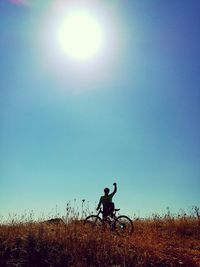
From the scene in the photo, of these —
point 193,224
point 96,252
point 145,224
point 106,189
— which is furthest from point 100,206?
point 96,252

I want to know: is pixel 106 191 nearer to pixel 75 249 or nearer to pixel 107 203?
pixel 107 203

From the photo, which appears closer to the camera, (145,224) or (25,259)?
(25,259)

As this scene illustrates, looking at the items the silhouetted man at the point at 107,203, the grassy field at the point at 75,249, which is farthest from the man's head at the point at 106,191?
the grassy field at the point at 75,249

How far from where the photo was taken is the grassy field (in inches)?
435

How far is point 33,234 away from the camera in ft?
40.6

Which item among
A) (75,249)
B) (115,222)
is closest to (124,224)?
(115,222)

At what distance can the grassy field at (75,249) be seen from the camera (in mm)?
11051

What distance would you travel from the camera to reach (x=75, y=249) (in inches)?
459

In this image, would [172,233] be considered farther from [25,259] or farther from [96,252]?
[25,259]

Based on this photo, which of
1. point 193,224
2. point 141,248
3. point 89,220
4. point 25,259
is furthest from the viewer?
point 193,224

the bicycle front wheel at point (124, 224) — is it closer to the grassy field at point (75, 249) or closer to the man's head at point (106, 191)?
the man's head at point (106, 191)

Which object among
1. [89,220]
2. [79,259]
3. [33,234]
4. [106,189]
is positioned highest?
[106,189]

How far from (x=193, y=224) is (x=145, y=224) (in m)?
2.41

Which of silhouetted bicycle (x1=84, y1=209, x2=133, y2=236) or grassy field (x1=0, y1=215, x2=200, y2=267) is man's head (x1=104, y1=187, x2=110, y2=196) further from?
grassy field (x1=0, y1=215, x2=200, y2=267)
